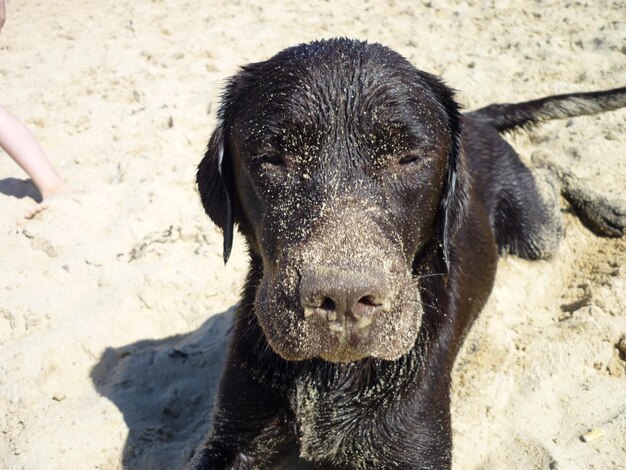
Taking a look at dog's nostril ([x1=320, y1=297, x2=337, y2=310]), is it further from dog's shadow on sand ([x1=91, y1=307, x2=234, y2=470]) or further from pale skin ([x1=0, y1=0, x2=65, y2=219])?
pale skin ([x1=0, y1=0, x2=65, y2=219])

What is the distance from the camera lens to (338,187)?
97.9 inches

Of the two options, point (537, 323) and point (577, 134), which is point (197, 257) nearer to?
point (537, 323)

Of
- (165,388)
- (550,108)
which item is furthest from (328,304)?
(550,108)

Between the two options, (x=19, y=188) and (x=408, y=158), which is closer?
(x=408, y=158)

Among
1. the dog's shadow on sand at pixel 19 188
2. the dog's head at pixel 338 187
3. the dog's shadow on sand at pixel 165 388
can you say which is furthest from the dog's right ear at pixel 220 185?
the dog's shadow on sand at pixel 19 188

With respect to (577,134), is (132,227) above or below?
below

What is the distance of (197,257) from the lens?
15.9ft

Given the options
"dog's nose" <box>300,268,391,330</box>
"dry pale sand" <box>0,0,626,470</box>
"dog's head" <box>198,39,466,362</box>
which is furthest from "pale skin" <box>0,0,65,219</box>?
"dog's nose" <box>300,268,391,330</box>

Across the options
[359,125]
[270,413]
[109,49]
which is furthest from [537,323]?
[109,49]

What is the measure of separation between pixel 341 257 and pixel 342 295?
151 millimetres

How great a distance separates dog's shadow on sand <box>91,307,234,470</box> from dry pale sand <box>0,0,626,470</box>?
12 mm

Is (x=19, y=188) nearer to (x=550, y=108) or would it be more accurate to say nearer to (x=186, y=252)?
(x=186, y=252)

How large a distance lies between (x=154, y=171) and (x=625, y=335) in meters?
3.89

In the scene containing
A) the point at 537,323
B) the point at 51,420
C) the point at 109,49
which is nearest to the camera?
the point at 51,420
